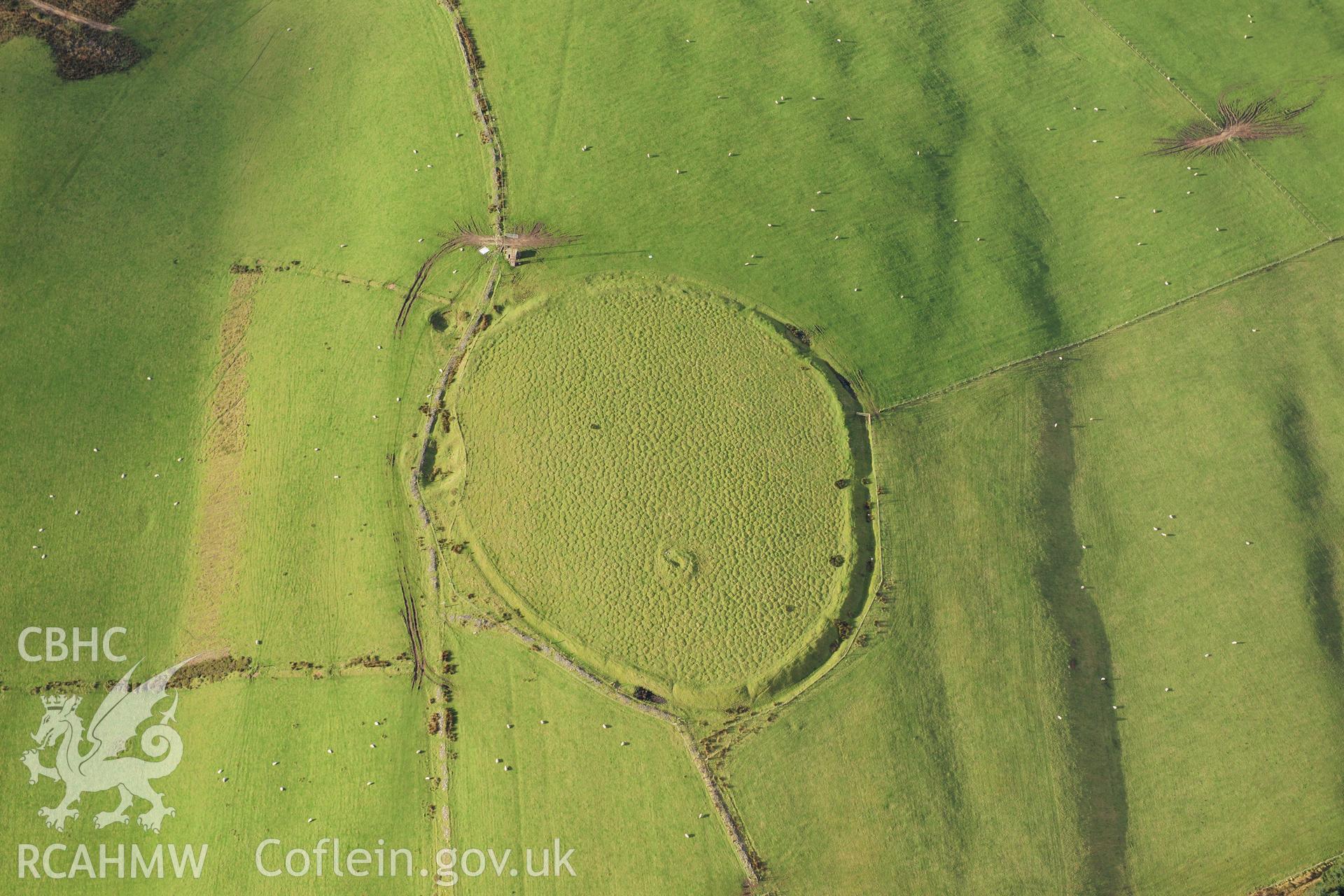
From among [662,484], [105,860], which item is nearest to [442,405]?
[662,484]

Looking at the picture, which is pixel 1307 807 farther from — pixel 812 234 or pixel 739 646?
pixel 812 234

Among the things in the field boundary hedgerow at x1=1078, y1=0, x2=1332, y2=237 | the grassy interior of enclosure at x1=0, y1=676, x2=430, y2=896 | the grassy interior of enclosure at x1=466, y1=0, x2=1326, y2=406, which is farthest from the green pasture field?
the field boundary hedgerow at x1=1078, y1=0, x2=1332, y2=237

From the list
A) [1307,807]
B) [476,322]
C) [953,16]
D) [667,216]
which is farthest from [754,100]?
[1307,807]

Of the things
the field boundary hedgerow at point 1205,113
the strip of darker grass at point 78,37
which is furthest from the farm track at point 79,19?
the field boundary hedgerow at point 1205,113

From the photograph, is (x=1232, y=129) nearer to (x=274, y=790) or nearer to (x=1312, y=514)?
(x=1312, y=514)

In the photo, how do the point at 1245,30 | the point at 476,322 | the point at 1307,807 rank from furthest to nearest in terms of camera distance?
the point at 1245,30 < the point at 476,322 < the point at 1307,807

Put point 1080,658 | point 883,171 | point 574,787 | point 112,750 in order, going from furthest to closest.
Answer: point 883,171, point 112,750, point 1080,658, point 574,787
